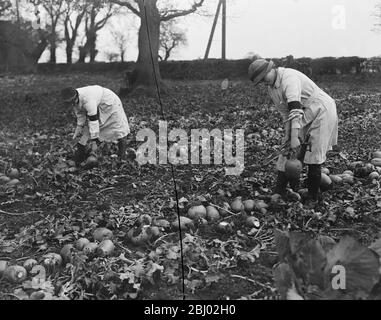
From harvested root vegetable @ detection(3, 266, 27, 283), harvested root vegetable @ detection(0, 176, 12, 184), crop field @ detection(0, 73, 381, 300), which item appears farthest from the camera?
harvested root vegetable @ detection(0, 176, 12, 184)

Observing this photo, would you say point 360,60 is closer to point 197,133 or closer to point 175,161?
point 197,133

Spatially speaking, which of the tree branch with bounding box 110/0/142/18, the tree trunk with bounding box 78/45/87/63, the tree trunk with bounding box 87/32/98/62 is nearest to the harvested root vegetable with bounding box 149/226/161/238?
the tree branch with bounding box 110/0/142/18

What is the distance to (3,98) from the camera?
48.1 ft

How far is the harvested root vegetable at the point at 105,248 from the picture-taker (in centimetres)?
339

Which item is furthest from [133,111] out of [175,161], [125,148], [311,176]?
[311,176]

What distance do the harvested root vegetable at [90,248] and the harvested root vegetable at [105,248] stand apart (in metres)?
0.04

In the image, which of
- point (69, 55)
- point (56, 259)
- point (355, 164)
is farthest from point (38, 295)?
point (69, 55)

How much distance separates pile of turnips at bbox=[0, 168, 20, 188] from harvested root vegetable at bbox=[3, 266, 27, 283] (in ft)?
8.17

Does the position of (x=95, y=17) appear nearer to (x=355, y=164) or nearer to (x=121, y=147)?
(x=121, y=147)

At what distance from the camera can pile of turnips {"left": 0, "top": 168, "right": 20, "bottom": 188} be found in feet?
18.4

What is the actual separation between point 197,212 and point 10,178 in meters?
3.02

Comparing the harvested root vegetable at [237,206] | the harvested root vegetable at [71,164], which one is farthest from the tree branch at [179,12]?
the harvested root vegetable at [237,206]

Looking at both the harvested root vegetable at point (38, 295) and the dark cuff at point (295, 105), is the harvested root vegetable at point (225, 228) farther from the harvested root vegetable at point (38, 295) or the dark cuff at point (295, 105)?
the harvested root vegetable at point (38, 295)

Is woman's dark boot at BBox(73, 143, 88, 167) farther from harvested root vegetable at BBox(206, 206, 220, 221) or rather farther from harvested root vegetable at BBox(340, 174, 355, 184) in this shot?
harvested root vegetable at BBox(340, 174, 355, 184)
